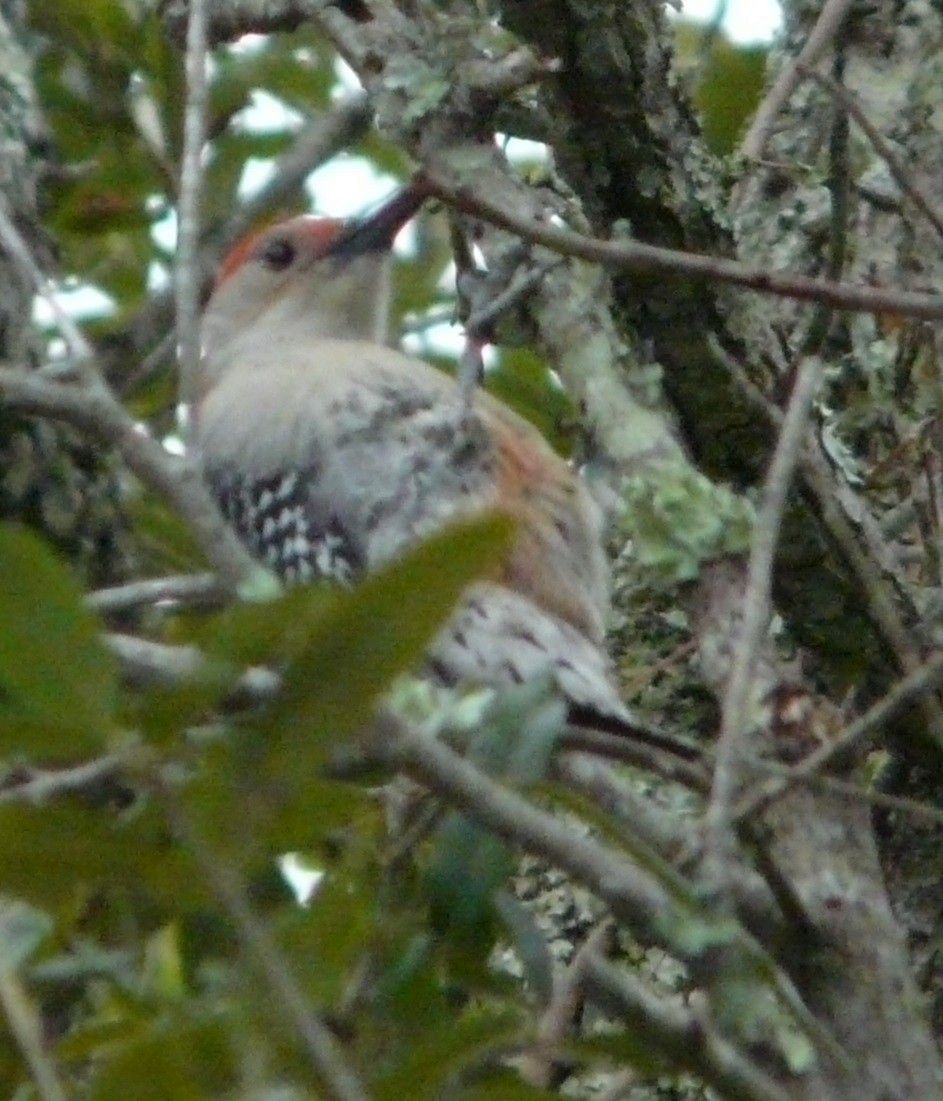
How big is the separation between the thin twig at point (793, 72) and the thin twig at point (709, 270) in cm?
52

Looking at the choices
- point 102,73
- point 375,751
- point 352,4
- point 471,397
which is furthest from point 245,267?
point 375,751

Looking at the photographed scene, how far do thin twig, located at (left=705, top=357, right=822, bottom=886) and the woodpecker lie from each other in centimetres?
98

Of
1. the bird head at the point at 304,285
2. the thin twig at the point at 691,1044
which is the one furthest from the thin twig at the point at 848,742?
the bird head at the point at 304,285

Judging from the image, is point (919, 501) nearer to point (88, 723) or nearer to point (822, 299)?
point (822, 299)

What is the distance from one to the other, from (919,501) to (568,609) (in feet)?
1.95

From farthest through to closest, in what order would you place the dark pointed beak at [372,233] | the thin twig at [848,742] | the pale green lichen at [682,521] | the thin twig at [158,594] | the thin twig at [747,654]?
the dark pointed beak at [372,233], the pale green lichen at [682,521], the thin twig at [158,594], the thin twig at [848,742], the thin twig at [747,654]

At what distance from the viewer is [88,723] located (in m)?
1.33

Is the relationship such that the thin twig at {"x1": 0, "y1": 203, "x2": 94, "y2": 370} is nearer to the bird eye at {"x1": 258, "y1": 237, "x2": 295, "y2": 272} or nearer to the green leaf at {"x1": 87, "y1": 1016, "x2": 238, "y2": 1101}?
the green leaf at {"x1": 87, "y1": 1016, "x2": 238, "y2": 1101}

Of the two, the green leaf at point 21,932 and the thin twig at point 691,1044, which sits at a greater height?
the green leaf at point 21,932

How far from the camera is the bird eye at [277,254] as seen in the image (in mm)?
4695

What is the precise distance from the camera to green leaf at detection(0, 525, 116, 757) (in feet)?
4.32

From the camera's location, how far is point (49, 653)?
1327mm

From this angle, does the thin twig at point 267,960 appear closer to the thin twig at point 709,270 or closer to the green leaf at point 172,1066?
the green leaf at point 172,1066

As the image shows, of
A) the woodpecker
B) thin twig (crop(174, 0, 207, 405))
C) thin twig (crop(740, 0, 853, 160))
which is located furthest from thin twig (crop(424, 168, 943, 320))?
the woodpecker
